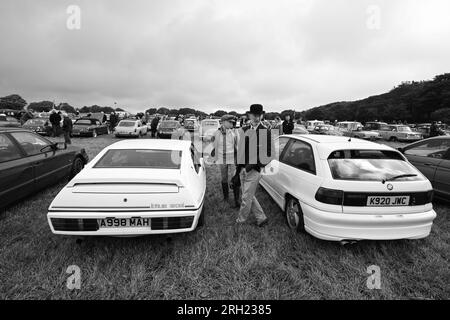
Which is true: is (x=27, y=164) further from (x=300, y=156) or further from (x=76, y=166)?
(x=300, y=156)

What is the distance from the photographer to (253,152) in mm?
3398

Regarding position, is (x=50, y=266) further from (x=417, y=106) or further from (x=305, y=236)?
(x=417, y=106)

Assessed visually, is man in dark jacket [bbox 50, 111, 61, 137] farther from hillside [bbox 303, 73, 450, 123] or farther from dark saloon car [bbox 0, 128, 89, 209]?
hillside [bbox 303, 73, 450, 123]

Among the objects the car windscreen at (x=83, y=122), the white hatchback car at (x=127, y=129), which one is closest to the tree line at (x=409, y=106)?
the white hatchback car at (x=127, y=129)

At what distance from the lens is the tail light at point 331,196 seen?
2654 mm

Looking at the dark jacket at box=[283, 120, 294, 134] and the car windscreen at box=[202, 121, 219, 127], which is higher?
the car windscreen at box=[202, 121, 219, 127]

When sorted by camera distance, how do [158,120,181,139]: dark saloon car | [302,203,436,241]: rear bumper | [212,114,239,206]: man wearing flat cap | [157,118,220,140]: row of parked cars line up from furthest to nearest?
[158,120,181,139]: dark saloon car < [157,118,220,140]: row of parked cars < [212,114,239,206]: man wearing flat cap < [302,203,436,241]: rear bumper

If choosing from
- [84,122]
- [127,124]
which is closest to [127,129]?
[127,124]

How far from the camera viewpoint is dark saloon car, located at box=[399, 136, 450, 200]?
4.12m

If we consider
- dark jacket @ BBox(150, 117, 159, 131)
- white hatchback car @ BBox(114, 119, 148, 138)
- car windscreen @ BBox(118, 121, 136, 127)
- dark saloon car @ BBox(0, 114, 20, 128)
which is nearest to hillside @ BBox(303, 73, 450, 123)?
dark jacket @ BBox(150, 117, 159, 131)

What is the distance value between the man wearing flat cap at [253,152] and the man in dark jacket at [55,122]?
47.9 ft

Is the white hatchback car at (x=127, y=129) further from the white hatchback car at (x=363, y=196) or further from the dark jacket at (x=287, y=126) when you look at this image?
the white hatchback car at (x=363, y=196)

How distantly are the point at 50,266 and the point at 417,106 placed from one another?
70.7 metres

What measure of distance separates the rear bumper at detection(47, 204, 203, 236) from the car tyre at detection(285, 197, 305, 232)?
56.4 inches
